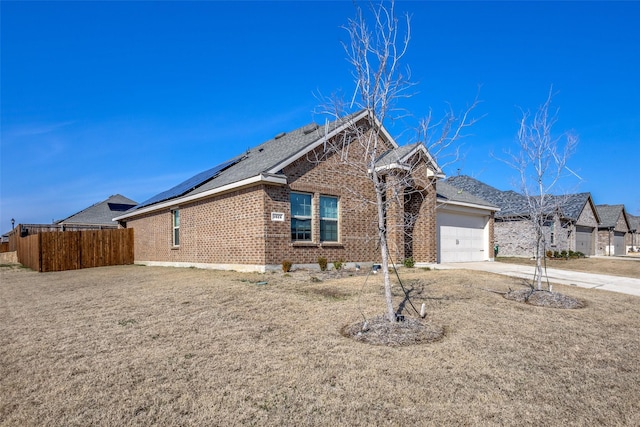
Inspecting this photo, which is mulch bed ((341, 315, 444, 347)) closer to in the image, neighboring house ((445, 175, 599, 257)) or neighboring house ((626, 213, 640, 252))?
neighboring house ((445, 175, 599, 257))

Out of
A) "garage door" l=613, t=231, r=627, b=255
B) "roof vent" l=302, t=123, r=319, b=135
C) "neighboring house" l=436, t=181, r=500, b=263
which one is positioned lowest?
"garage door" l=613, t=231, r=627, b=255

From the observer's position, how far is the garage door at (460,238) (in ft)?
57.0

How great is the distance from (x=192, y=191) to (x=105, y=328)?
32.6 ft

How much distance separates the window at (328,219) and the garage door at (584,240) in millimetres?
25065

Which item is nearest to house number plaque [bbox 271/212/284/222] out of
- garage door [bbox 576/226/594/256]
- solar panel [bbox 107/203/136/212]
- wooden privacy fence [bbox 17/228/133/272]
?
wooden privacy fence [bbox 17/228/133/272]

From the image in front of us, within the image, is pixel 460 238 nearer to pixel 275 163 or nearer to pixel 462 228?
pixel 462 228

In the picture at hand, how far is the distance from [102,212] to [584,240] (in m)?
42.2

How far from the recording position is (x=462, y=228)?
18.5m

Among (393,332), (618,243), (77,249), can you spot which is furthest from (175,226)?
(618,243)

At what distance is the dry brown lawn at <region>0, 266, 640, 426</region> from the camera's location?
338 cm

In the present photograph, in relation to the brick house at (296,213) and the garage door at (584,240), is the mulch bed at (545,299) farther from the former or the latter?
the garage door at (584,240)

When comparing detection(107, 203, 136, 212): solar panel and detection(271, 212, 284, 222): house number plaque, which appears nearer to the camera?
detection(271, 212, 284, 222): house number plaque

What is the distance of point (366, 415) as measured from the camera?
10.8 feet

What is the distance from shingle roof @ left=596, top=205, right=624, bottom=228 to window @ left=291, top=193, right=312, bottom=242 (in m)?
36.3
